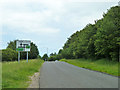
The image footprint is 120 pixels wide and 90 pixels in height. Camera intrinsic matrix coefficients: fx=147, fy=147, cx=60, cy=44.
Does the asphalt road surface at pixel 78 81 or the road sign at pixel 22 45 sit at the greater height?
the road sign at pixel 22 45

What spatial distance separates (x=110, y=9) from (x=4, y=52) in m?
33.6

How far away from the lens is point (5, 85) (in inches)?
333

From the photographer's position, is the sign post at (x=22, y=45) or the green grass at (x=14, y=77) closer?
the green grass at (x=14, y=77)

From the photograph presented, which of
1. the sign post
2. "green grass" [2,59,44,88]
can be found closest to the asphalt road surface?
"green grass" [2,59,44,88]

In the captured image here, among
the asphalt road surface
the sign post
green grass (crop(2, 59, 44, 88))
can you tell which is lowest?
the asphalt road surface

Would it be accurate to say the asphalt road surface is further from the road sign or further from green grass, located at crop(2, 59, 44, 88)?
the road sign

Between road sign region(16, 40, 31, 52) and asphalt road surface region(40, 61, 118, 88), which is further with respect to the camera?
road sign region(16, 40, 31, 52)

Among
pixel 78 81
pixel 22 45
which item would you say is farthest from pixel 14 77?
pixel 22 45

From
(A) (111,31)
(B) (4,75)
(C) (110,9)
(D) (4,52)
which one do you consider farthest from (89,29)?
(B) (4,75)

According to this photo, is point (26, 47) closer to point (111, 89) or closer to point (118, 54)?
point (118, 54)

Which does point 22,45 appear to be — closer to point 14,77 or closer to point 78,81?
point 14,77

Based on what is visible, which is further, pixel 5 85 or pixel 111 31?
pixel 111 31

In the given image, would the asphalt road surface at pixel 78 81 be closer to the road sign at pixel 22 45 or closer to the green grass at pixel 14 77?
the green grass at pixel 14 77

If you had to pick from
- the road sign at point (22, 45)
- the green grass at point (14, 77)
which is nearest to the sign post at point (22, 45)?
the road sign at point (22, 45)
